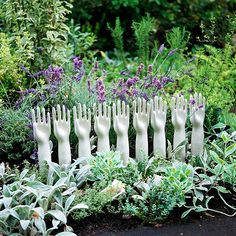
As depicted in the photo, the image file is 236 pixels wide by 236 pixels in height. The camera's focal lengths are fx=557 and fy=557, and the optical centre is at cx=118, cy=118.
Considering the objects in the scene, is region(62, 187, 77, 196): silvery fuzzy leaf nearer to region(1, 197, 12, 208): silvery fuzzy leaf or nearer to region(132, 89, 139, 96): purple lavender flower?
region(1, 197, 12, 208): silvery fuzzy leaf

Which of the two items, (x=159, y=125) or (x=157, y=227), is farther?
(x=159, y=125)

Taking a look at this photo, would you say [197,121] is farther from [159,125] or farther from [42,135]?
[42,135]

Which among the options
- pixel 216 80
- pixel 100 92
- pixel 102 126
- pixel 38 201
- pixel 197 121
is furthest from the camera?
pixel 216 80

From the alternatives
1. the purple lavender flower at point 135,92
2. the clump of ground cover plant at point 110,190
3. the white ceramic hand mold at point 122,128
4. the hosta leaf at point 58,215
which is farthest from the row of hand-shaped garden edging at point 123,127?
the hosta leaf at point 58,215

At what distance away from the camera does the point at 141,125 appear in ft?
13.4

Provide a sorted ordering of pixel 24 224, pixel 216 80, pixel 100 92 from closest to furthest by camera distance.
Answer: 1. pixel 24 224
2. pixel 100 92
3. pixel 216 80

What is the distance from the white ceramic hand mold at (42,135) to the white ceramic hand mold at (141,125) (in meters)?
0.64

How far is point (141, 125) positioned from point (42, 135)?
72 centimetres

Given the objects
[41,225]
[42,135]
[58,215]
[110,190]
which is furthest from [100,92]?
[41,225]

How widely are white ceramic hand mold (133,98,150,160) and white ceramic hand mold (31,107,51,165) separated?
25.1 inches

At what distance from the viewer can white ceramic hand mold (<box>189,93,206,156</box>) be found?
4176 millimetres

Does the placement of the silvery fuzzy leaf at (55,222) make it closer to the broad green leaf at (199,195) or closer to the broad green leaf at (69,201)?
the broad green leaf at (69,201)

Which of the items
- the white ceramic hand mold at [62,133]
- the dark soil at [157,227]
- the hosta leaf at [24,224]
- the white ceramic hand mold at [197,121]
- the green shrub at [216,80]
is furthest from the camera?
the green shrub at [216,80]

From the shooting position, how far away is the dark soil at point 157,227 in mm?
3549
